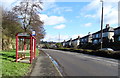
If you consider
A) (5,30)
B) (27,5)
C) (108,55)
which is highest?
(27,5)

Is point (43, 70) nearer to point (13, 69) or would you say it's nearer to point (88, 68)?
point (13, 69)

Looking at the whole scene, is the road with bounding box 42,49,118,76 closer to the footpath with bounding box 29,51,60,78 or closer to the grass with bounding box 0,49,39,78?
the footpath with bounding box 29,51,60,78

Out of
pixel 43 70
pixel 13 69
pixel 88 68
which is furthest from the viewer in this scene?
pixel 88 68

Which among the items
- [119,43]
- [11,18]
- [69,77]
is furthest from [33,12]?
[119,43]

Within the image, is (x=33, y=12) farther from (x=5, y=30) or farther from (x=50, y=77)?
(x=50, y=77)

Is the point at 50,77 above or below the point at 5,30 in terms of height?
below

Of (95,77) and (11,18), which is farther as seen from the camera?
(11,18)

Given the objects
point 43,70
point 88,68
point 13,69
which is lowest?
point 88,68

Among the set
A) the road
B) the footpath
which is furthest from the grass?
the road

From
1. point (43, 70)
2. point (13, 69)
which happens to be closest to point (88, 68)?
point (43, 70)

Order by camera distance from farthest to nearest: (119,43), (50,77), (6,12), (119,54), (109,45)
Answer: (109,45) < (119,43) < (6,12) < (119,54) < (50,77)

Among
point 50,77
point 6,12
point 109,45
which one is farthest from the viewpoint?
point 109,45

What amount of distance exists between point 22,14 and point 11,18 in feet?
6.03

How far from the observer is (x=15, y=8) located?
2606 cm
